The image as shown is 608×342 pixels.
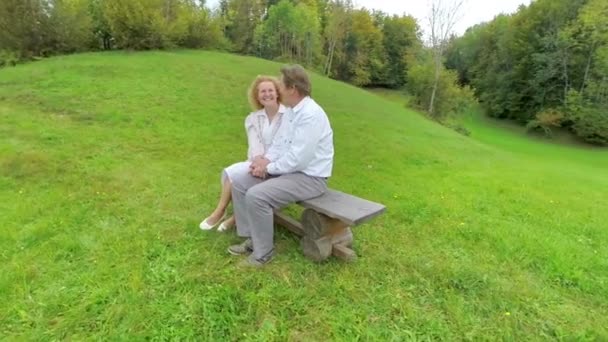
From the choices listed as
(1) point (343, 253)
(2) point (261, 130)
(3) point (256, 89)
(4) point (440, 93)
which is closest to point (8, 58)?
(3) point (256, 89)

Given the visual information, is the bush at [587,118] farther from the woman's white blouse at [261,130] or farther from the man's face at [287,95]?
the man's face at [287,95]

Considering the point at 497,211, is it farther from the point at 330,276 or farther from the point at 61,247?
the point at 61,247

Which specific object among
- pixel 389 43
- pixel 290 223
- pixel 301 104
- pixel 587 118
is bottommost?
pixel 290 223

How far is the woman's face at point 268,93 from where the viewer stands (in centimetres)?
343

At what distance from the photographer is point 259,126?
3.58 metres

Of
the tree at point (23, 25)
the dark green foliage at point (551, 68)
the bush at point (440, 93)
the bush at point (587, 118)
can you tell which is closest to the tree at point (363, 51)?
the dark green foliage at point (551, 68)

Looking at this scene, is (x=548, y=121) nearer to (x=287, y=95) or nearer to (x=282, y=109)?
(x=282, y=109)

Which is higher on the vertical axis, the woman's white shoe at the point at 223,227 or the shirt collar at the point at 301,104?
the shirt collar at the point at 301,104

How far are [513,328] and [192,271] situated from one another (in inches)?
95.0

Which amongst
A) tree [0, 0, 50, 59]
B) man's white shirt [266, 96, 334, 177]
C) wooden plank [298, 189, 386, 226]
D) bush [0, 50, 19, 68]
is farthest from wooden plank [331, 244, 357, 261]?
tree [0, 0, 50, 59]

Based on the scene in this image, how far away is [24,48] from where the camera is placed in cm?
1523

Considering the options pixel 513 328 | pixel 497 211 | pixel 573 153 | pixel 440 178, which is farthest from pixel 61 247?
pixel 573 153

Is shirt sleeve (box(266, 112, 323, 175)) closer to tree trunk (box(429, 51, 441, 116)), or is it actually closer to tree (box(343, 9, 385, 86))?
tree trunk (box(429, 51, 441, 116))

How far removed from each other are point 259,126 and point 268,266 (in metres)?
1.40
